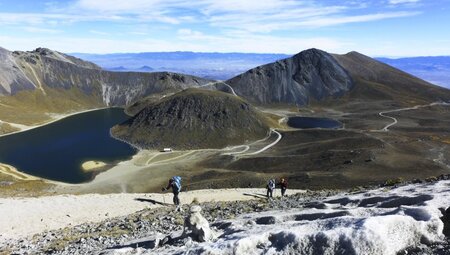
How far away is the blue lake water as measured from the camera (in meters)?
143

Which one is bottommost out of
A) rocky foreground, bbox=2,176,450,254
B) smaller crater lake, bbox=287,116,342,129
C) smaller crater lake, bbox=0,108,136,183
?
smaller crater lake, bbox=0,108,136,183

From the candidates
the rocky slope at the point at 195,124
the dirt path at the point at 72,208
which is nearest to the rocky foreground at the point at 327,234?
the dirt path at the point at 72,208

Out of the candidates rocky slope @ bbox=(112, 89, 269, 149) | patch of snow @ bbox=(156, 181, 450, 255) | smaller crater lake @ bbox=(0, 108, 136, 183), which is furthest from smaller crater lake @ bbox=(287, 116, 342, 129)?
patch of snow @ bbox=(156, 181, 450, 255)

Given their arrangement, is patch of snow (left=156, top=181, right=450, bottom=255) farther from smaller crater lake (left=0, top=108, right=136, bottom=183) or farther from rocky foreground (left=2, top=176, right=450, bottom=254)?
smaller crater lake (left=0, top=108, right=136, bottom=183)

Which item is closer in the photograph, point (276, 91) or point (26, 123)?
point (26, 123)

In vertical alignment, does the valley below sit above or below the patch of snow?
below

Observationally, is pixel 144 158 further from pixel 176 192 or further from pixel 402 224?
pixel 402 224

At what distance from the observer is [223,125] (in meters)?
120

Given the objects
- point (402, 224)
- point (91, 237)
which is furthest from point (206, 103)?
point (402, 224)

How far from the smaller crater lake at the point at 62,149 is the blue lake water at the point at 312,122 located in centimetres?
5957

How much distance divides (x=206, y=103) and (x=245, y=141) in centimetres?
2045

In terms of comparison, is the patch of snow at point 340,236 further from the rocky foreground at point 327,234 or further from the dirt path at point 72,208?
the dirt path at point 72,208

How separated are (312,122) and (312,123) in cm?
233

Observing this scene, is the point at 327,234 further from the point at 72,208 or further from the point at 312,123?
the point at 312,123
